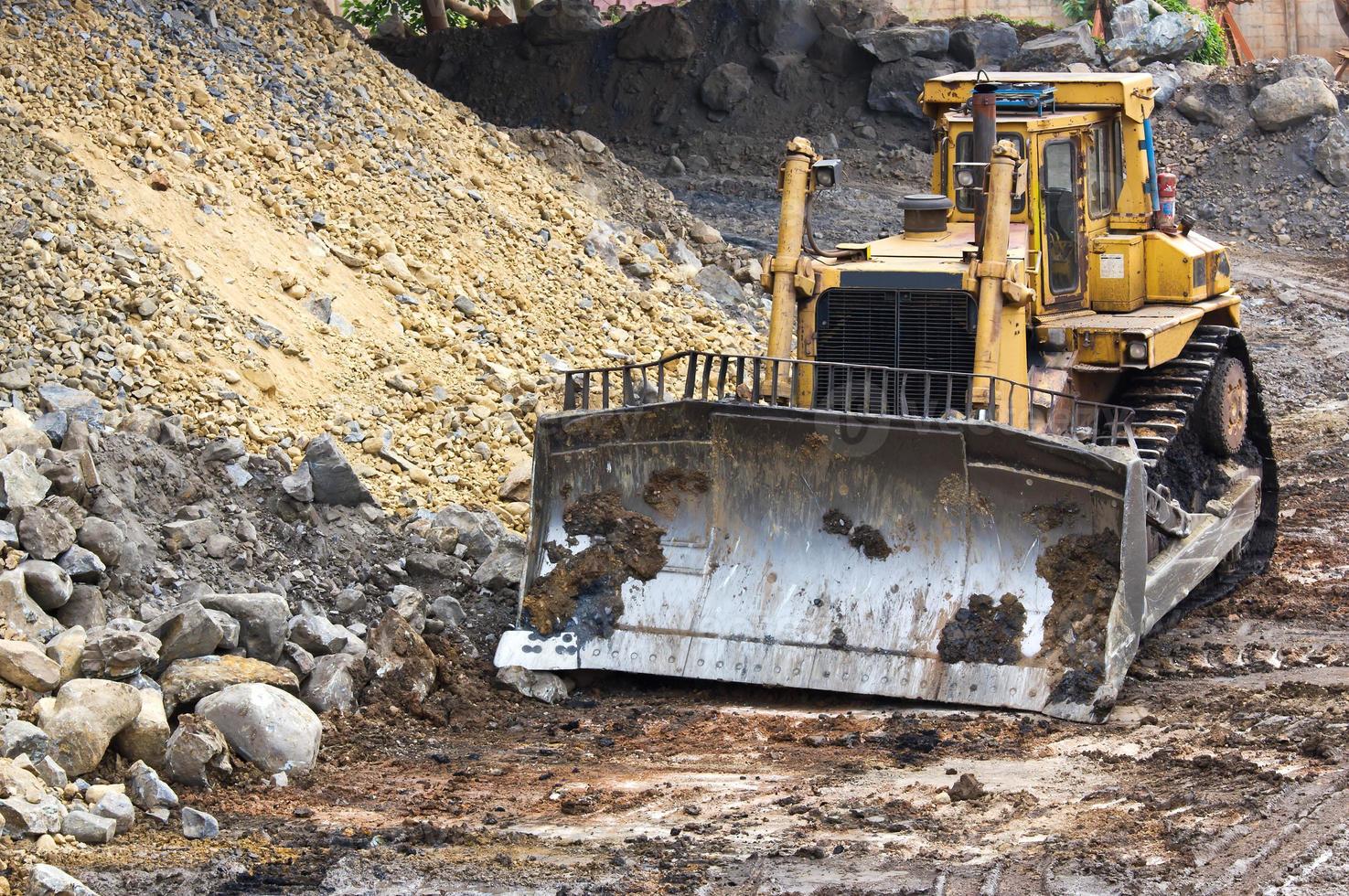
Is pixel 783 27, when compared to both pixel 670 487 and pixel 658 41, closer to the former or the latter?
pixel 658 41

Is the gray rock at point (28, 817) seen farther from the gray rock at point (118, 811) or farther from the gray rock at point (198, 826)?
the gray rock at point (198, 826)

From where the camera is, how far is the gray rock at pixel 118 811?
568 centimetres

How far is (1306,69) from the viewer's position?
22891 millimetres

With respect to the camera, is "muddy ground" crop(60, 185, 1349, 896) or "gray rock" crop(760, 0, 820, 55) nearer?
"muddy ground" crop(60, 185, 1349, 896)

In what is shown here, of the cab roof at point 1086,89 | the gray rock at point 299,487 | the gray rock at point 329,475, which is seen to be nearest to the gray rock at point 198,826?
the gray rock at point 299,487

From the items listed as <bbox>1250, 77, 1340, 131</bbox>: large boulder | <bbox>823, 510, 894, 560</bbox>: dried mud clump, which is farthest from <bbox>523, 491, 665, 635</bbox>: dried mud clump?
<bbox>1250, 77, 1340, 131</bbox>: large boulder

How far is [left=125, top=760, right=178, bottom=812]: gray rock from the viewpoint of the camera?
589 cm

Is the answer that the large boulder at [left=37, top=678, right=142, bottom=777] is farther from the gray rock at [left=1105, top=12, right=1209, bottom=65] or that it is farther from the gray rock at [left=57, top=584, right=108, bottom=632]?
the gray rock at [left=1105, top=12, right=1209, bottom=65]

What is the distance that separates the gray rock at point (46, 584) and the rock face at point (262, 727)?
0.85 m

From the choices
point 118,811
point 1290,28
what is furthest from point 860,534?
point 1290,28

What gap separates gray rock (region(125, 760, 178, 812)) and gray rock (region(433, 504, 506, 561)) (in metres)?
2.97

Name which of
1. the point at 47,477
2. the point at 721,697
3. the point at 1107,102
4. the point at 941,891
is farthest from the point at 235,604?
the point at 1107,102

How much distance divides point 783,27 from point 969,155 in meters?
15.9

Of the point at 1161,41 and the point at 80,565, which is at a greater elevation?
the point at 1161,41
